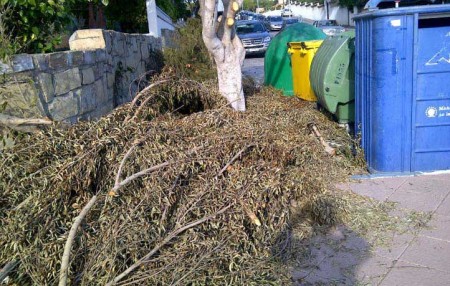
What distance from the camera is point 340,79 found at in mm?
6105

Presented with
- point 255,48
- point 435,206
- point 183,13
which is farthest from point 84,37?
point 255,48

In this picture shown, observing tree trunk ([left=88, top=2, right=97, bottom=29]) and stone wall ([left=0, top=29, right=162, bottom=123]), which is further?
tree trunk ([left=88, top=2, right=97, bottom=29])

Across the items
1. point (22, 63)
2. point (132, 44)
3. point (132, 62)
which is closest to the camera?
point (22, 63)

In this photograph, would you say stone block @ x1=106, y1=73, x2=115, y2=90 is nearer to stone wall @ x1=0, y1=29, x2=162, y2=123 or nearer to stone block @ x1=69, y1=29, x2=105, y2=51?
stone wall @ x1=0, y1=29, x2=162, y2=123

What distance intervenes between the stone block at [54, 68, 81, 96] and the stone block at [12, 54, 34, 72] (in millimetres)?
367

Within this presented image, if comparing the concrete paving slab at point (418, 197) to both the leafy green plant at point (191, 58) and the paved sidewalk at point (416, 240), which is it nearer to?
the paved sidewalk at point (416, 240)

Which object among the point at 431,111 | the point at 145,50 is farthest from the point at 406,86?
the point at 145,50

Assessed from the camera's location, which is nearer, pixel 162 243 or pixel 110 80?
pixel 162 243

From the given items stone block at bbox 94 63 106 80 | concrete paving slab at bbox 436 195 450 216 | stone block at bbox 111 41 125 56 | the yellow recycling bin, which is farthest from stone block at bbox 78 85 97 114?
the yellow recycling bin

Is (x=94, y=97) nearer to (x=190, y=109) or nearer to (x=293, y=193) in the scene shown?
(x=190, y=109)

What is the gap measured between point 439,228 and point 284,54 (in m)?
5.87

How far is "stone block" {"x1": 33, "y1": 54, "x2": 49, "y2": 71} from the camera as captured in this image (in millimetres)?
3881

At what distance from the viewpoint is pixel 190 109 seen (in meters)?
5.54

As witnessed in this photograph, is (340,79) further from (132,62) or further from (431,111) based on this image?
(132,62)
